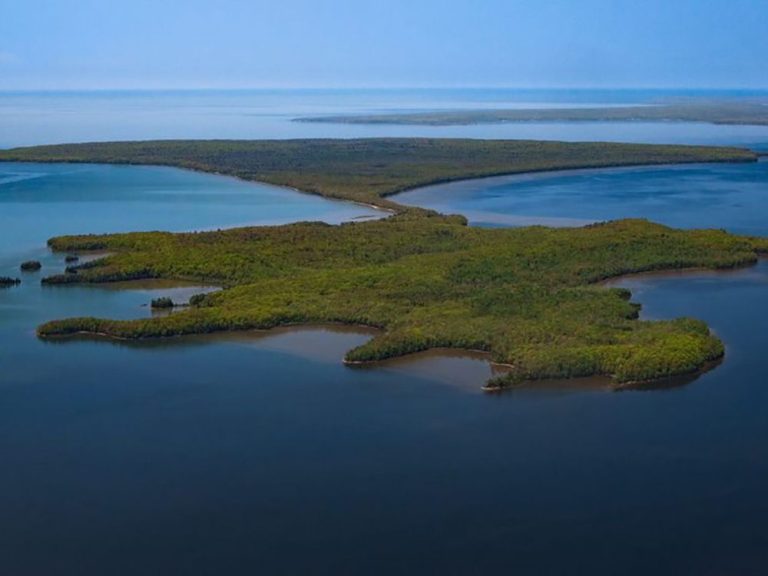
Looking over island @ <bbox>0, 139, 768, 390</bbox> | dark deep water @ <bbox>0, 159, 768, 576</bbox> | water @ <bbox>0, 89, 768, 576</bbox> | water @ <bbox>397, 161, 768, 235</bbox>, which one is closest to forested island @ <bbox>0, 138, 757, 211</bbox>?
water @ <bbox>397, 161, 768, 235</bbox>

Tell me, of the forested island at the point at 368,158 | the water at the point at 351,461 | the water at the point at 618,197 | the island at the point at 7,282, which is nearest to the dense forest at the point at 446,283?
the water at the point at 351,461

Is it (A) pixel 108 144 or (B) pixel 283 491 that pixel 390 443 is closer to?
(B) pixel 283 491

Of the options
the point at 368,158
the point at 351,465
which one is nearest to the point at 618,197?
the point at 368,158

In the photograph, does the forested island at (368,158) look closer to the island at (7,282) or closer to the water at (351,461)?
the island at (7,282)

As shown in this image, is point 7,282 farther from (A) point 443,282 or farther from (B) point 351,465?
(B) point 351,465

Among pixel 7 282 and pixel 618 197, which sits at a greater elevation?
pixel 618 197

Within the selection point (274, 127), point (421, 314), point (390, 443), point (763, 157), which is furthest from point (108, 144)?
point (390, 443)
